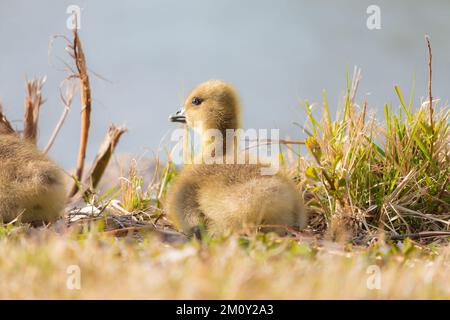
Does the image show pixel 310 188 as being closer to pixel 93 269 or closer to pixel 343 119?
pixel 343 119

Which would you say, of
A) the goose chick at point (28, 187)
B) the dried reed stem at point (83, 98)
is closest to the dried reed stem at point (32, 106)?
the dried reed stem at point (83, 98)

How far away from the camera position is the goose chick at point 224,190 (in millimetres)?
3592

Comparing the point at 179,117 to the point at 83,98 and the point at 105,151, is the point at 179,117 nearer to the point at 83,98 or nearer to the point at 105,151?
the point at 83,98

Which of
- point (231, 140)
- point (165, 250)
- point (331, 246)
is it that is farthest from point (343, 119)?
point (165, 250)

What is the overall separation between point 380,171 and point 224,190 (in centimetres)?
156

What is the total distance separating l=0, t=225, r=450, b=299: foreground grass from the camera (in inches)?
101

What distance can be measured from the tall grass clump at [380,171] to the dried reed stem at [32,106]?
2482 millimetres

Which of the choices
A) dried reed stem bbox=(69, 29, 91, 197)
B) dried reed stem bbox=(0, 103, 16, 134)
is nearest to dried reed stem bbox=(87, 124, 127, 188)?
dried reed stem bbox=(69, 29, 91, 197)

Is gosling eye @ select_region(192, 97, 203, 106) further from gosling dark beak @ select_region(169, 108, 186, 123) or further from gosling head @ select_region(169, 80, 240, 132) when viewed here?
gosling dark beak @ select_region(169, 108, 186, 123)

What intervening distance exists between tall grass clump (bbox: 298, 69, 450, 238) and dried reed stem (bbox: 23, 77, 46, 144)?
2.48 metres

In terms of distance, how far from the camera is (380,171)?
4.80 m

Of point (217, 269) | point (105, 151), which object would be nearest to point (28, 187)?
point (217, 269)

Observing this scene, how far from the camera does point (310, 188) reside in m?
4.92
